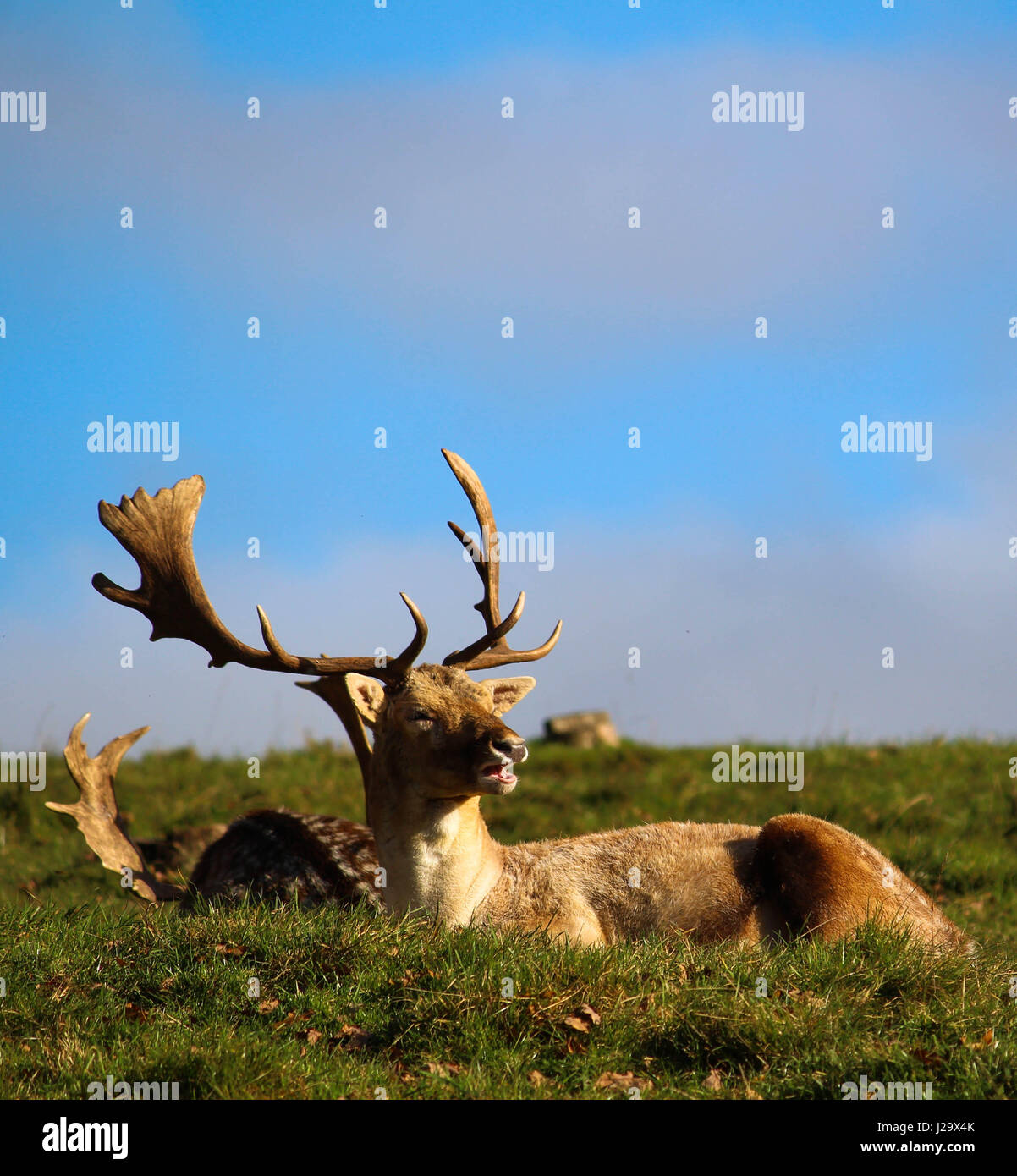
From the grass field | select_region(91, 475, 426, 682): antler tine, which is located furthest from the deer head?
select_region(91, 475, 426, 682): antler tine

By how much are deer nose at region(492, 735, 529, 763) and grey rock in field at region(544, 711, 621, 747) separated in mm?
11419

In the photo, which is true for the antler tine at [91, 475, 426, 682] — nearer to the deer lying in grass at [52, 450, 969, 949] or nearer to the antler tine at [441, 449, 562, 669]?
the deer lying in grass at [52, 450, 969, 949]

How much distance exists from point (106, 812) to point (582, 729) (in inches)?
394

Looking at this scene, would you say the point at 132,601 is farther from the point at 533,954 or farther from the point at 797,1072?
the point at 797,1072

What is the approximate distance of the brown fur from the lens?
7750 millimetres

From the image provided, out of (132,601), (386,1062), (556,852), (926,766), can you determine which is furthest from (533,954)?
(926,766)

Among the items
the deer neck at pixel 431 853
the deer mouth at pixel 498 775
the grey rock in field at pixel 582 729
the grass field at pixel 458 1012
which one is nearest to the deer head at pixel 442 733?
the deer mouth at pixel 498 775

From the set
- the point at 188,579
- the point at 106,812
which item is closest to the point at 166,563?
the point at 188,579

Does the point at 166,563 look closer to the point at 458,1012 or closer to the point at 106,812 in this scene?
the point at 106,812

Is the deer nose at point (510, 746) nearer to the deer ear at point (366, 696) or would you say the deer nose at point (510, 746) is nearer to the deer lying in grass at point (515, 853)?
the deer lying in grass at point (515, 853)

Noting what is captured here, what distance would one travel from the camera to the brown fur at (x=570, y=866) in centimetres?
775

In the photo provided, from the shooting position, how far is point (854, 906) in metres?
7.82

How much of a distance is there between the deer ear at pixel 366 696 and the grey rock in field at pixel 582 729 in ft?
34.8

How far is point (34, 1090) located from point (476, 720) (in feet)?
10.6
